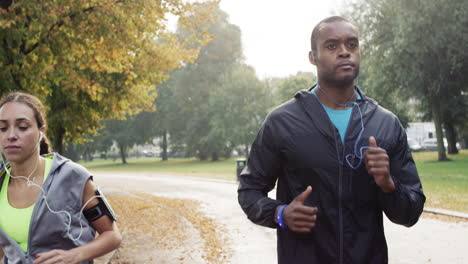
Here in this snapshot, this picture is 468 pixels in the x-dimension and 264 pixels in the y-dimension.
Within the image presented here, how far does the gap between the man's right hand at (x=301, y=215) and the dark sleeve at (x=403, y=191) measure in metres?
0.37

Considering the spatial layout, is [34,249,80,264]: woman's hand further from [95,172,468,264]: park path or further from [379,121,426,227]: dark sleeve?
[95,172,468,264]: park path

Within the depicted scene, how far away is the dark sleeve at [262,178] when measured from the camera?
8.16 feet

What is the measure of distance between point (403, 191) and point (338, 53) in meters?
0.74

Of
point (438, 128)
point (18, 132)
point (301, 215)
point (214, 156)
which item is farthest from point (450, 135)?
point (18, 132)

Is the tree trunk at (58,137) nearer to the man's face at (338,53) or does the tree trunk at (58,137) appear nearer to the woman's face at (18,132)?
the woman's face at (18,132)

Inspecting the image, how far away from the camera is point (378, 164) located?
7.27 ft

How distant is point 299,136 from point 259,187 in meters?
0.35

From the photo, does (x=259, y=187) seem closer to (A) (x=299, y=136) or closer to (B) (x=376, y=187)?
(A) (x=299, y=136)

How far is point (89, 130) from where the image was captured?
671 inches

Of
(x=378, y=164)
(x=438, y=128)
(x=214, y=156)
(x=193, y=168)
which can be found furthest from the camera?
(x=214, y=156)

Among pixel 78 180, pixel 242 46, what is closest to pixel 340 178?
pixel 78 180

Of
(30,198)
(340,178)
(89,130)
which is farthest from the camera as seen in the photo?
(89,130)

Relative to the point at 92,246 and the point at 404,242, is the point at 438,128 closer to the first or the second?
the point at 404,242

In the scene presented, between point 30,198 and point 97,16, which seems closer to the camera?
point 30,198
